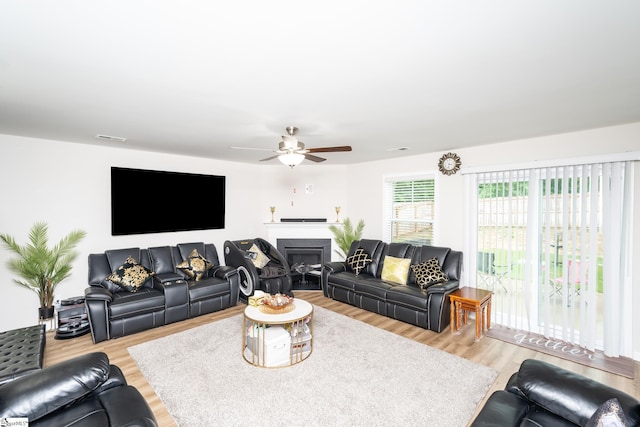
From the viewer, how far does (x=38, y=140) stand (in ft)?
12.7

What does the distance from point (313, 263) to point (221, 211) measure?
85.5 inches

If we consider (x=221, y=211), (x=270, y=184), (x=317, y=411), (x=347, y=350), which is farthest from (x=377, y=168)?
(x=317, y=411)

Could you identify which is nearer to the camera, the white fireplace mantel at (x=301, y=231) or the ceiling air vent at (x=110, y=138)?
the ceiling air vent at (x=110, y=138)

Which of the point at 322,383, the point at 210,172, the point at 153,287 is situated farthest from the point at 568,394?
the point at 210,172

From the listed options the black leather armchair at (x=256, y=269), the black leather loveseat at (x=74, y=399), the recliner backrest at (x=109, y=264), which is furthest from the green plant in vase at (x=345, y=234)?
the black leather loveseat at (x=74, y=399)

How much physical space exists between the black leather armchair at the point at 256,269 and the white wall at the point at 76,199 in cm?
57

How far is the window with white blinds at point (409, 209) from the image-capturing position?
5.14 meters

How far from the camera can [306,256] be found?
6.21 meters

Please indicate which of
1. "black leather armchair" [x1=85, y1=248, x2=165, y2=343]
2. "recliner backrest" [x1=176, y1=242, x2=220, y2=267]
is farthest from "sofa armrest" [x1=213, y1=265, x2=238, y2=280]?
"black leather armchair" [x1=85, y1=248, x2=165, y2=343]

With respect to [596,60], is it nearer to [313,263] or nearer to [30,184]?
[313,263]

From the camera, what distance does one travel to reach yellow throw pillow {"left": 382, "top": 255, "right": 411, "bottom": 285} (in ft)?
15.1

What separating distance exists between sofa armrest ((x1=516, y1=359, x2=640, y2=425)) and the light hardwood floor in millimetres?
1036

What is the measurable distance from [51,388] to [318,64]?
8.06 ft

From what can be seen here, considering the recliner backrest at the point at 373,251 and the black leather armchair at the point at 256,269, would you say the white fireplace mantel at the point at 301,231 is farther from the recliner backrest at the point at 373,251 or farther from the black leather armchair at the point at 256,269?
the recliner backrest at the point at 373,251
